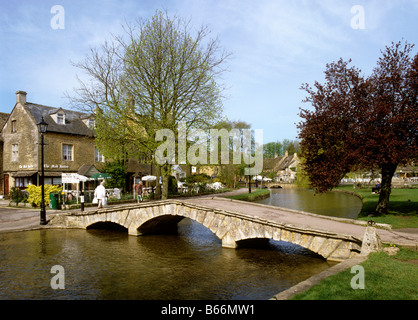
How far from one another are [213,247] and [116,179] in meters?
19.1

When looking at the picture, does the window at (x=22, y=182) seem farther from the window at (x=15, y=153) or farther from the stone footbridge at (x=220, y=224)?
the stone footbridge at (x=220, y=224)

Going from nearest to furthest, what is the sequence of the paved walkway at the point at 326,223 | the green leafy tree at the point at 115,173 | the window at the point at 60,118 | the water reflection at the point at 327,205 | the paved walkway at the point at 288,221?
the paved walkway at the point at 326,223
the paved walkway at the point at 288,221
the water reflection at the point at 327,205
the green leafy tree at the point at 115,173
the window at the point at 60,118

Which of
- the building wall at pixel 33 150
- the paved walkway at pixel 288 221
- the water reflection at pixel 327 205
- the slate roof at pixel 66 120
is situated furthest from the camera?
the slate roof at pixel 66 120

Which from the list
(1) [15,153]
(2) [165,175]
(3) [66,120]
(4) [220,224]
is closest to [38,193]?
(2) [165,175]

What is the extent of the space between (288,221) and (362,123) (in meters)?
6.82

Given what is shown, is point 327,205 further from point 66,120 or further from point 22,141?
point 22,141

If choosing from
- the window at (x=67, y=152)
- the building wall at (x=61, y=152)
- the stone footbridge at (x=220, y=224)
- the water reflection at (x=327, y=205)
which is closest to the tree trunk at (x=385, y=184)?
the water reflection at (x=327, y=205)

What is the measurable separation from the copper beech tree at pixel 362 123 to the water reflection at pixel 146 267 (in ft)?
17.9

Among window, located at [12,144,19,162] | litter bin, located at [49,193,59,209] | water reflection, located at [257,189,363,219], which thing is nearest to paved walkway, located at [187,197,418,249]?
water reflection, located at [257,189,363,219]

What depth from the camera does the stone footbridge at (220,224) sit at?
422 inches

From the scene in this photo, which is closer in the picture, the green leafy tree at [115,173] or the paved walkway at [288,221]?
the paved walkway at [288,221]

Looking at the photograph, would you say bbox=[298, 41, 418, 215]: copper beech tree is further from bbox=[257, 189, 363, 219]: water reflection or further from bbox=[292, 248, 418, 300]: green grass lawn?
bbox=[292, 248, 418, 300]: green grass lawn

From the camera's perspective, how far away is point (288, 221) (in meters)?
13.1
